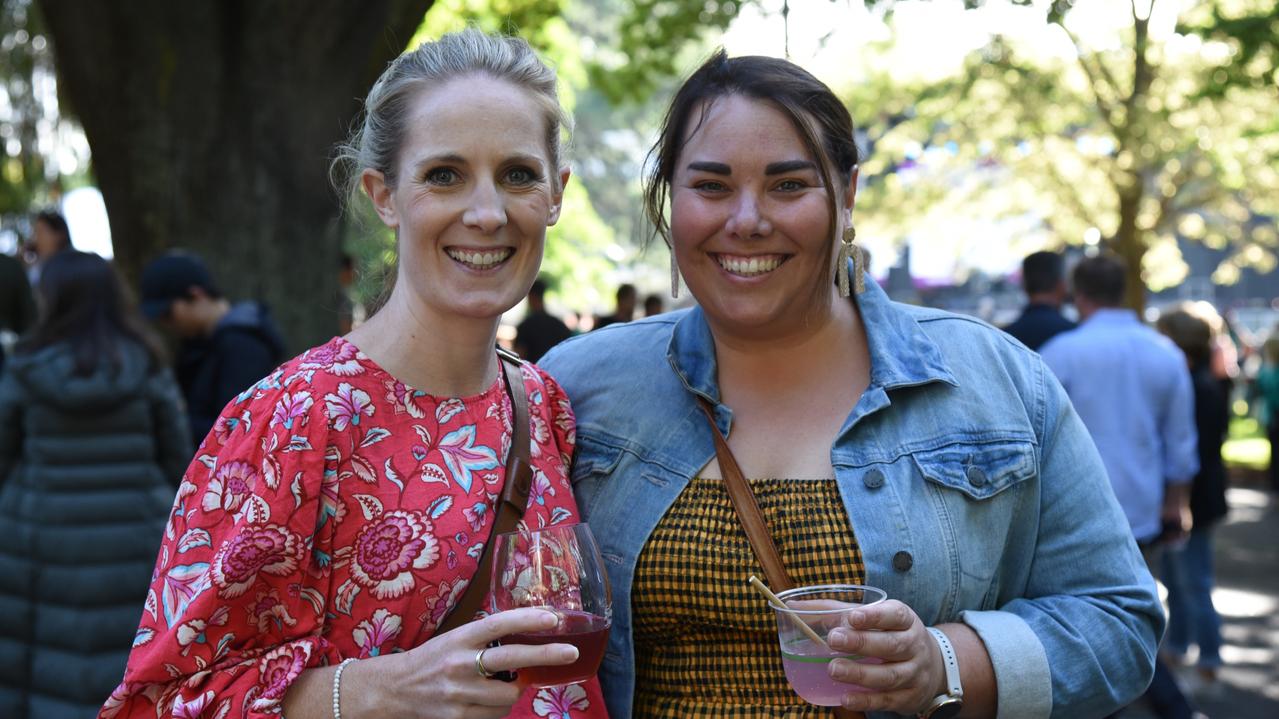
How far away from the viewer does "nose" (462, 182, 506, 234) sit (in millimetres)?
2471

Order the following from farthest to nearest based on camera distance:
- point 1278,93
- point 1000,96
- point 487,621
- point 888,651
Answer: point 1000,96
point 1278,93
point 888,651
point 487,621

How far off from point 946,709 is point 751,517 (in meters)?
0.55

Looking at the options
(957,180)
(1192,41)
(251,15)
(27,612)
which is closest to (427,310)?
(27,612)

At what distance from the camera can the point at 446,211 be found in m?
2.49

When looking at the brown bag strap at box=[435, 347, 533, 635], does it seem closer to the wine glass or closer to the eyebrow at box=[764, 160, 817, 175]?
the wine glass

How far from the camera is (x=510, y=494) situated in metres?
2.51

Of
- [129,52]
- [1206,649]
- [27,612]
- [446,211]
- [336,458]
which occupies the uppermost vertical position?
[129,52]

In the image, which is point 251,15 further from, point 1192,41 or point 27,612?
point 1192,41

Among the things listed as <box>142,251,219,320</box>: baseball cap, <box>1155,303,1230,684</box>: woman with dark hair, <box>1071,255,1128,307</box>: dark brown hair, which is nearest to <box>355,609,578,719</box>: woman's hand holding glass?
<box>142,251,219,320</box>: baseball cap

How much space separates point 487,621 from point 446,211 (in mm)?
831

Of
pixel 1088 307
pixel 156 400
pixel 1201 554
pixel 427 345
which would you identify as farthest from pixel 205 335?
pixel 1201 554

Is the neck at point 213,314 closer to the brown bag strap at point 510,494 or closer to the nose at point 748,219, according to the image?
the brown bag strap at point 510,494

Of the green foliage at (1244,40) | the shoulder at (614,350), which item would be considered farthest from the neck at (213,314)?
the green foliage at (1244,40)

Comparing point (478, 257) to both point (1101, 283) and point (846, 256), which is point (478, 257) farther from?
point (1101, 283)
